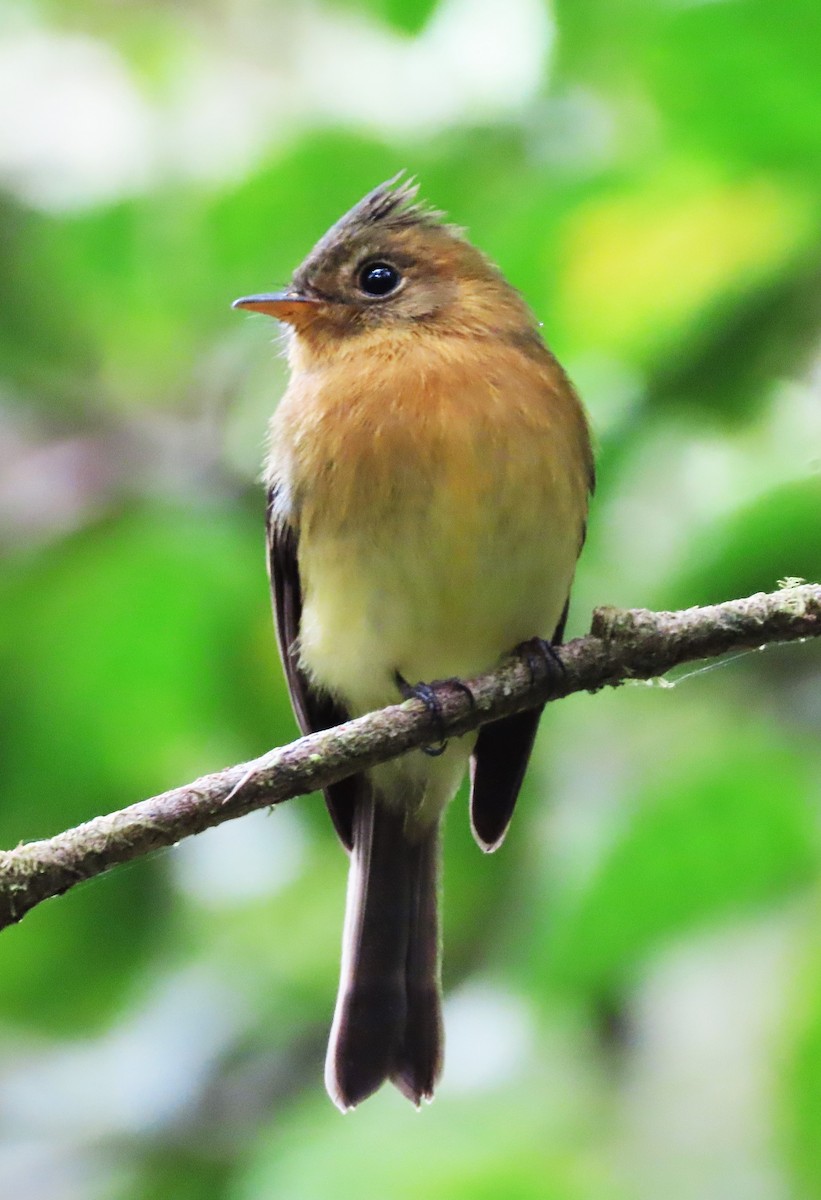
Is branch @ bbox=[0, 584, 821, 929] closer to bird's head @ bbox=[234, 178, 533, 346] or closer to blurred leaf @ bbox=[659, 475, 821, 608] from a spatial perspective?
blurred leaf @ bbox=[659, 475, 821, 608]

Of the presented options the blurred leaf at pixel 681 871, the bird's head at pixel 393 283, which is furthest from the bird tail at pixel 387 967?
the bird's head at pixel 393 283

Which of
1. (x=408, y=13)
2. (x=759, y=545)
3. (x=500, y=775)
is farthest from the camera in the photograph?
(x=500, y=775)

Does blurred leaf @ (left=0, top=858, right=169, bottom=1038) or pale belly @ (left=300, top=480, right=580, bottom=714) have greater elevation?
pale belly @ (left=300, top=480, right=580, bottom=714)

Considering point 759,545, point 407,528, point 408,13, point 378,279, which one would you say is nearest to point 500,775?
point 407,528

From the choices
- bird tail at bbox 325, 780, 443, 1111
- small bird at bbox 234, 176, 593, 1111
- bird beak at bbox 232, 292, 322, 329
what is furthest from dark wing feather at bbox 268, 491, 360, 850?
bird beak at bbox 232, 292, 322, 329

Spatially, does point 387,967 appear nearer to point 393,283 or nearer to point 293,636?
point 293,636

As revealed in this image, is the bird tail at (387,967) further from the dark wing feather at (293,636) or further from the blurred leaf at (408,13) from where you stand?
the blurred leaf at (408,13)

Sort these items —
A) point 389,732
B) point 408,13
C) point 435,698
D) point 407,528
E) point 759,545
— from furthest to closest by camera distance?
point 407,528
point 408,13
point 759,545
point 435,698
point 389,732
